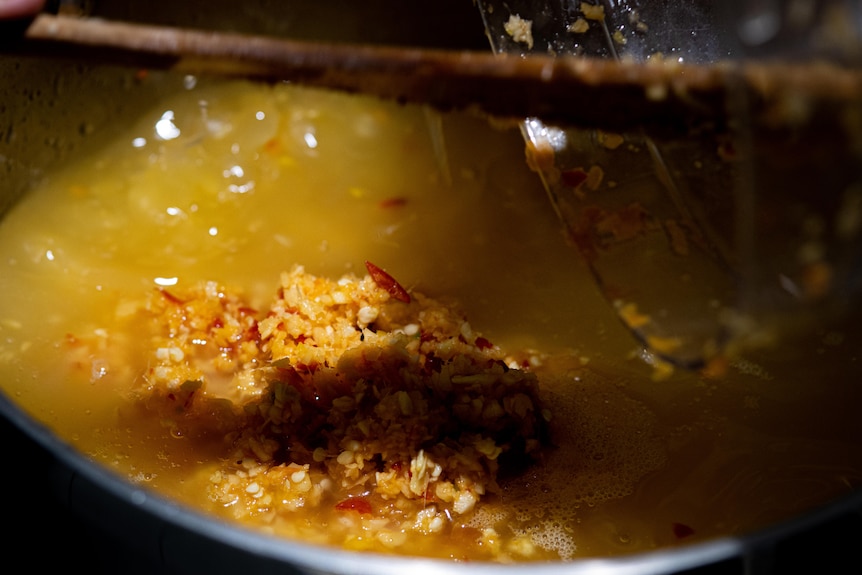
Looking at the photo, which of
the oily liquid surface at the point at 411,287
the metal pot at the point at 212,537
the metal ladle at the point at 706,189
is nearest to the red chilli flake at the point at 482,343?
the oily liquid surface at the point at 411,287

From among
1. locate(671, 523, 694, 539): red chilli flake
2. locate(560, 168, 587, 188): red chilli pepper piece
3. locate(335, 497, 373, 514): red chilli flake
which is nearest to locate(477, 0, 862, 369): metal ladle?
locate(560, 168, 587, 188): red chilli pepper piece

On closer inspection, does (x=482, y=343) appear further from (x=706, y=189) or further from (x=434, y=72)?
(x=434, y=72)

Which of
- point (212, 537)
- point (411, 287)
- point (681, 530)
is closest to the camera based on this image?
point (212, 537)

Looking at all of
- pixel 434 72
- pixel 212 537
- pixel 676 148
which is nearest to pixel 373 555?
A: pixel 212 537

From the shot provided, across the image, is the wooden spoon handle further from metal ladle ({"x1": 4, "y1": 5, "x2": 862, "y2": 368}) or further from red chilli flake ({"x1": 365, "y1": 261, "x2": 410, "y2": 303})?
red chilli flake ({"x1": 365, "y1": 261, "x2": 410, "y2": 303})

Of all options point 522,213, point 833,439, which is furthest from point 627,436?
point 522,213

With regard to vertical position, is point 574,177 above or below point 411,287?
above
